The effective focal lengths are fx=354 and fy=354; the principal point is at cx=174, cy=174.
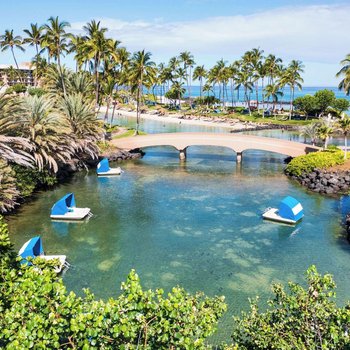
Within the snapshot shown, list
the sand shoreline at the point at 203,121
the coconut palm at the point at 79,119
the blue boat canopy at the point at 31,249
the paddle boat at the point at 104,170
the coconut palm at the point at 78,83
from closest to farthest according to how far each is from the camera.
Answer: the blue boat canopy at the point at 31,249 → the coconut palm at the point at 79,119 → the paddle boat at the point at 104,170 → the coconut palm at the point at 78,83 → the sand shoreline at the point at 203,121

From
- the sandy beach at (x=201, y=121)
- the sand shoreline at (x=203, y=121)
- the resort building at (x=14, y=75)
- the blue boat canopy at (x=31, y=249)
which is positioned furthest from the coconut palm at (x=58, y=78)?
the resort building at (x=14, y=75)


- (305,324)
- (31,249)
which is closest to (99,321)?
(305,324)

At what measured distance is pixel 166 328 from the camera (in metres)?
9.75

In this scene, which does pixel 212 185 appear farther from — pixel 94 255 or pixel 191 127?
pixel 191 127

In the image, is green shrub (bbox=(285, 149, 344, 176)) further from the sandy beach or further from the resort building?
the resort building

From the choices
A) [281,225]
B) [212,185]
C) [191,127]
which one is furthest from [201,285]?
[191,127]

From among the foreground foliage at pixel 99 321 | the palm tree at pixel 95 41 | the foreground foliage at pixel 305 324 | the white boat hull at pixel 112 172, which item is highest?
the palm tree at pixel 95 41

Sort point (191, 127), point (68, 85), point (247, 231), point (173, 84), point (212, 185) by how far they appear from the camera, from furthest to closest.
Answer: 1. point (173, 84)
2. point (191, 127)
3. point (68, 85)
4. point (212, 185)
5. point (247, 231)

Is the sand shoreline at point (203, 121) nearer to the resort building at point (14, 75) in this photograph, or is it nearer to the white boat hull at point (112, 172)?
the resort building at point (14, 75)

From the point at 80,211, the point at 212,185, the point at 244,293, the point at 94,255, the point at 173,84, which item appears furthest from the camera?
the point at 173,84

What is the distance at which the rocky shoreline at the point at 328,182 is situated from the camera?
4622cm

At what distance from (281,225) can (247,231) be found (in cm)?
396

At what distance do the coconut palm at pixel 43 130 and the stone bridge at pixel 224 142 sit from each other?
74.2ft

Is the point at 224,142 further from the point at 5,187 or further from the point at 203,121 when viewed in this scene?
the point at 203,121
